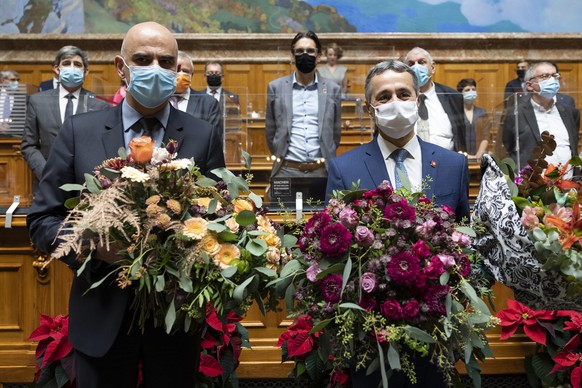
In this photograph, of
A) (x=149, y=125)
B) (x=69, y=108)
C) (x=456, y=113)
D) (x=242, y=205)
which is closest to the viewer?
(x=242, y=205)

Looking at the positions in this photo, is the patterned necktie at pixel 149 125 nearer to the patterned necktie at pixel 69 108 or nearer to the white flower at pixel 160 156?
the white flower at pixel 160 156

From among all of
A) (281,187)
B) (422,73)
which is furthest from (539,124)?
(281,187)

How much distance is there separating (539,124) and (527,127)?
9cm

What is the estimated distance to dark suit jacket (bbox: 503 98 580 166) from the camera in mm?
4625

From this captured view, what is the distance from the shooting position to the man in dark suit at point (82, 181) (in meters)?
2.08

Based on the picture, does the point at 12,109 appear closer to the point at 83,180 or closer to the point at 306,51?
the point at 306,51

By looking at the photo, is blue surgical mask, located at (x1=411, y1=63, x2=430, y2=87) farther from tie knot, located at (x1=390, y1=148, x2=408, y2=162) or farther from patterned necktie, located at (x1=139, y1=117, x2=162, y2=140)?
patterned necktie, located at (x1=139, y1=117, x2=162, y2=140)

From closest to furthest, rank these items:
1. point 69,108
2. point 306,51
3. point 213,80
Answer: point 69,108 < point 306,51 < point 213,80

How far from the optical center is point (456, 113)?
15.6 ft

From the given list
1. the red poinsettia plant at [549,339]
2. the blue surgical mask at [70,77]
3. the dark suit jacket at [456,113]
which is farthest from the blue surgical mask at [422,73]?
the blue surgical mask at [70,77]

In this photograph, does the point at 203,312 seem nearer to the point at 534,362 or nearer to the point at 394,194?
the point at 394,194

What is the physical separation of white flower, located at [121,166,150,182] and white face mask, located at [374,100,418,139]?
3.03ft

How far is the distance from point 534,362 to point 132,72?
214 cm

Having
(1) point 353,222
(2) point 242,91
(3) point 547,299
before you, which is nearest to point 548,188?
(3) point 547,299
